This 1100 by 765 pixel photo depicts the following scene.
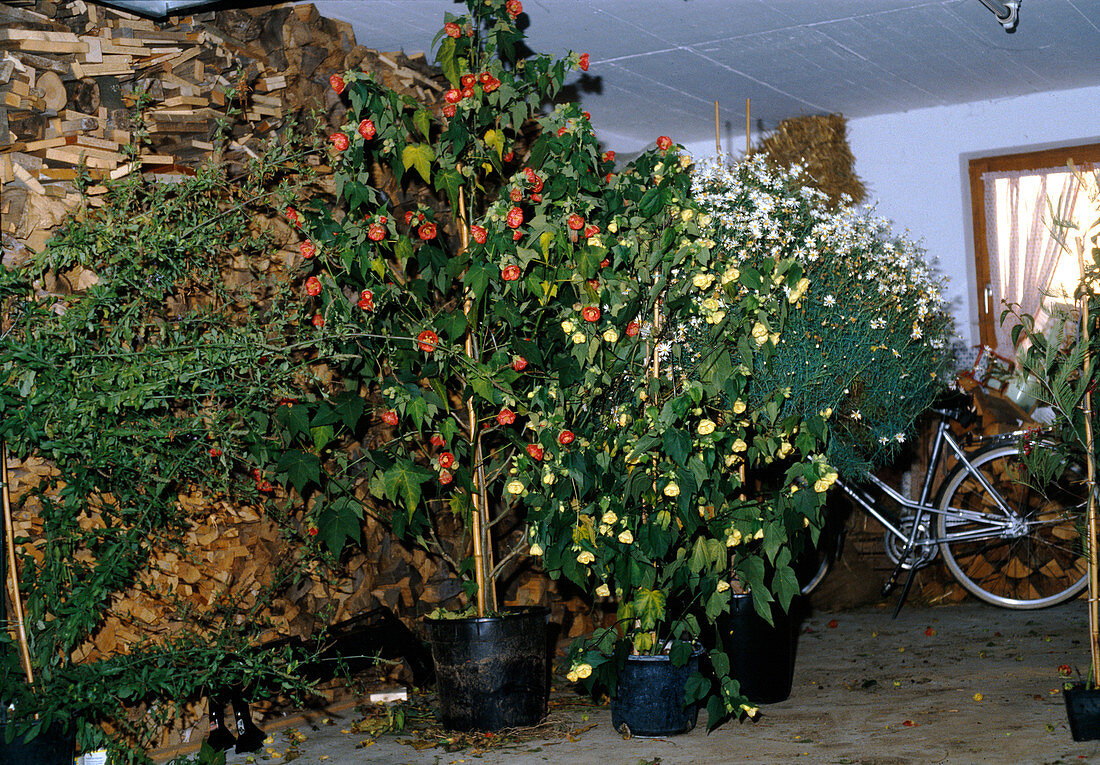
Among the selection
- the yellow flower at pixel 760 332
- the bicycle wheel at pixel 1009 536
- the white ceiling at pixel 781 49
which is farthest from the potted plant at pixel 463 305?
the bicycle wheel at pixel 1009 536

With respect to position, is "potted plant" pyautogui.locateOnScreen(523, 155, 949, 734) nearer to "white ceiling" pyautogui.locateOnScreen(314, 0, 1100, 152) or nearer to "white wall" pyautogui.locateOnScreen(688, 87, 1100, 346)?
"white ceiling" pyautogui.locateOnScreen(314, 0, 1100, 152)

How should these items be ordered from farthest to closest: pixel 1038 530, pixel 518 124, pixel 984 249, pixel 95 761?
pixel 984 249
pixel 1038 530
pixel 518 124
pixel 95 761

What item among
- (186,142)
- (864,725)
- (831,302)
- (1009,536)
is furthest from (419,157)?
(1009,536)

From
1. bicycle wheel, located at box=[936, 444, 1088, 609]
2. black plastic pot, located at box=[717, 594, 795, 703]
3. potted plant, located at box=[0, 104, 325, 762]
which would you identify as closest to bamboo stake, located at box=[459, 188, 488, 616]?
potted plant, located at box=[0, 104, 325, 762]

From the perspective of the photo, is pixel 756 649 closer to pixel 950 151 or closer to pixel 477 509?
pixel 477 509

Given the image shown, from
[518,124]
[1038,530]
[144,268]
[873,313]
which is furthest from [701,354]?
[1038,530]

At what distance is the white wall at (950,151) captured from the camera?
472 centimetres

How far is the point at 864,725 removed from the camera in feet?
9.59

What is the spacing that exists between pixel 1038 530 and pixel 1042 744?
7.08 ft

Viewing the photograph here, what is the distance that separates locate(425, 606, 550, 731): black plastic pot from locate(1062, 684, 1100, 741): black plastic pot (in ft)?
4.70

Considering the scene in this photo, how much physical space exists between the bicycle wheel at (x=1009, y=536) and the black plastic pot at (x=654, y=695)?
6.75 feet

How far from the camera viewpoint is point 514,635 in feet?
9.52

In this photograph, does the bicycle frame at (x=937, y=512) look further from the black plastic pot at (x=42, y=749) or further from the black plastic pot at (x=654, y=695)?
the black plastic pot at (x=42, y=749)

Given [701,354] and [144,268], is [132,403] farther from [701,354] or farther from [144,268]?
[701,354]
